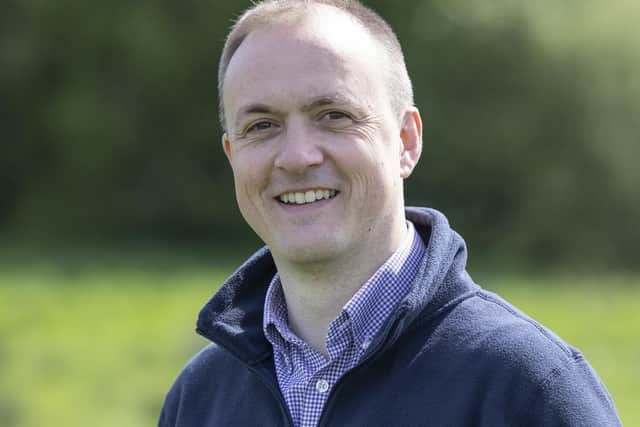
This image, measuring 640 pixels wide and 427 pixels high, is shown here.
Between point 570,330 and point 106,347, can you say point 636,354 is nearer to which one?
point 570,330

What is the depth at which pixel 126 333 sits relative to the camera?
1216 centimetres

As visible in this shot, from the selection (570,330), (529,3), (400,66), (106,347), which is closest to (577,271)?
(529,3)

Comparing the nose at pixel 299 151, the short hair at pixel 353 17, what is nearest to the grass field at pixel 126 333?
the short hair at pixel 353 17

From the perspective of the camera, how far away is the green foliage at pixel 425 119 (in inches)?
737

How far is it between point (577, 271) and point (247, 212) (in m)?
15.6

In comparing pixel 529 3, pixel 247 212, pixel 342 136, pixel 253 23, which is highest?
pixel 253 23

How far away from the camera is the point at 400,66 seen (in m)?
2.91

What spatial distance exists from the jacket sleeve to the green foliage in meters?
15.8

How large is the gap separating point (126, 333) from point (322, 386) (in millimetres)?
9798

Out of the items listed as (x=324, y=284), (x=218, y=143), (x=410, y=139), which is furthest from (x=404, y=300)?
(x=218, y=143)

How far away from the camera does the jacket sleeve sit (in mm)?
2344

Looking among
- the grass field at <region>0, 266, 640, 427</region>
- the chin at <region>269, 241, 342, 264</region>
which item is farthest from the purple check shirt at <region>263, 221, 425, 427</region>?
the grass field at <region>0, 266, 640, 427</region>

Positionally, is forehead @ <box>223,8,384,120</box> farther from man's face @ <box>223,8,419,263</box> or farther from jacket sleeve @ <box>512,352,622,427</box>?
jacket sleeve @ <box>512,352,622,427</box>

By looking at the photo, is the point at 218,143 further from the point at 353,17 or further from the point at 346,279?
the point at 346,279
